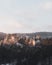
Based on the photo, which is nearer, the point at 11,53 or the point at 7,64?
the point at 7,64

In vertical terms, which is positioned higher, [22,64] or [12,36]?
[12,36]

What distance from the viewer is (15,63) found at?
39.1 feet

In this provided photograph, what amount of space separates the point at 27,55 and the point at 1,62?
209cm

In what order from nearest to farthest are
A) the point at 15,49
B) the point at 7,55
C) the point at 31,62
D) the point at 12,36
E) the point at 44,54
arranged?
the point at 31,62 < the point at 44,54 < the point at 7,55 < the point at 15,49 < the point at 12,36

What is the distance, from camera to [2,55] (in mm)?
14430

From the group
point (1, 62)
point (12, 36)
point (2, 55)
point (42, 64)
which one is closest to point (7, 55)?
point (2, 55)

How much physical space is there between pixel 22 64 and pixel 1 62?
3.37 ft

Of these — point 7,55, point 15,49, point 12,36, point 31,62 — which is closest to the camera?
point 31,62

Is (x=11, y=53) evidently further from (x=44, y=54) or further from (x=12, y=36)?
(x=12, y=36)

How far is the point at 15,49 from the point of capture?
1620 centimetres

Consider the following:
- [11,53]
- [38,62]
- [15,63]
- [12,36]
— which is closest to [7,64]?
[15,63]

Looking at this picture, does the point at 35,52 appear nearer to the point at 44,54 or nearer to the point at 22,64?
the point at 44,54

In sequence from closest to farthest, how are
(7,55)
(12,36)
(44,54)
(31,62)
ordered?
1. (31,62)
2. (44,54)
3. (7,55)
4. (12,36)

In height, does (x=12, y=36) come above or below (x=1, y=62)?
above
